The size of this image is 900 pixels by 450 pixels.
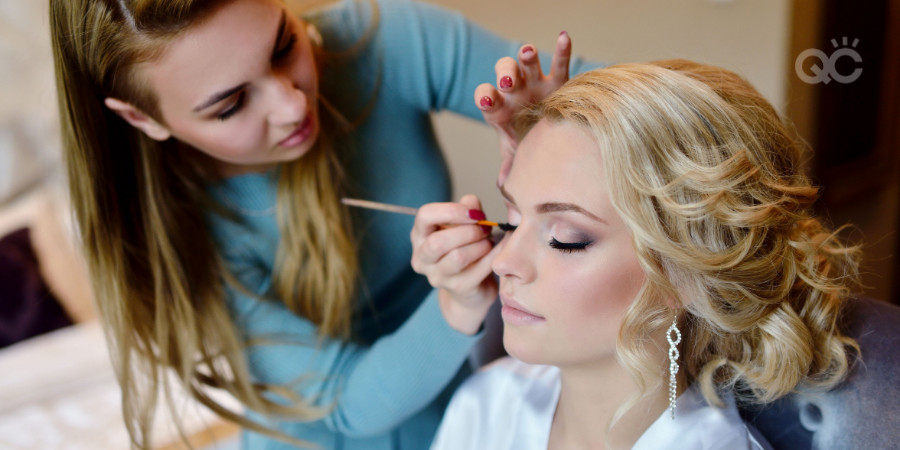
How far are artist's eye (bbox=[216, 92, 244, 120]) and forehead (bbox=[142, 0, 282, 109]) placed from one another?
0.05 meters

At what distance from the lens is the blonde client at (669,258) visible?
86cm

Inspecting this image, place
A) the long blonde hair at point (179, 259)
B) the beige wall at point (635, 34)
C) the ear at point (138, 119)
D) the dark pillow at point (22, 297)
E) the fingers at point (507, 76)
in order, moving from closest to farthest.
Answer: the fingers at point (507, 76), the ear at point (138, 119), the long blonde hair at point (179, 259), the beige wall at point (635, 34), the dark pillow at point (22, 297)

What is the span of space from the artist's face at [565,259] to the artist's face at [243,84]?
395mm

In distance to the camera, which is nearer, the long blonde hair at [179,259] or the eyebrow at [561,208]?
the eyebrow at [561,208]

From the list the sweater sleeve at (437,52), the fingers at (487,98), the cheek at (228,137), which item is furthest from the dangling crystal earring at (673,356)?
the cheek at (228,137)

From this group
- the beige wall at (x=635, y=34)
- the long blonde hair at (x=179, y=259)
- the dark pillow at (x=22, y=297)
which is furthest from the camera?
the dark pillow at (x=22, y=297)

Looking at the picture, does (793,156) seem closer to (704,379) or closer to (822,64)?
(704,379)

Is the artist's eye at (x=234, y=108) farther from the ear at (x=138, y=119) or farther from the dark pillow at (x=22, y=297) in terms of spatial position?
the dark pillow at (x=22, y=297)

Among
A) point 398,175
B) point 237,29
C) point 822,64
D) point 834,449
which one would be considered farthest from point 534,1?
→ point 834,449

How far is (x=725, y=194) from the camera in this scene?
2.76ft

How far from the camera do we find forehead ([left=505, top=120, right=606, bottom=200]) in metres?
0.90

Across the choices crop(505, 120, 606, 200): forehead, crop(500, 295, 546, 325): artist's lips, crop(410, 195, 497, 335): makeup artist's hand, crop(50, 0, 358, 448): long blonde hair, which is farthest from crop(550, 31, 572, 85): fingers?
crop(50, 0, 358, 448): long blonde hair

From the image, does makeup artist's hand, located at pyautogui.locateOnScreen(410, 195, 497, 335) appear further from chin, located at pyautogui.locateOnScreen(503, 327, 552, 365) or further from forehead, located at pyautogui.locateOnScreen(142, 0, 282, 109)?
forehead, located at pyautogui.locateOnScreen(142, 0, 282, 109)

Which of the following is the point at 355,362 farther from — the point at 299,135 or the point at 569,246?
the point at 569,246
